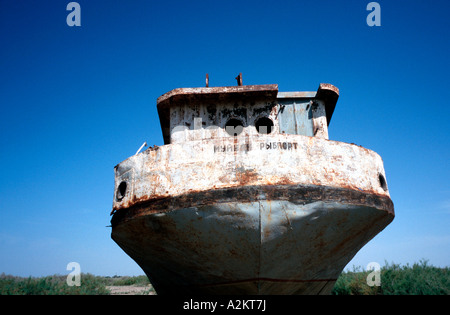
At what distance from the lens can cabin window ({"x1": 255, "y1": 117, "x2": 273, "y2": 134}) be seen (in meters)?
8.88

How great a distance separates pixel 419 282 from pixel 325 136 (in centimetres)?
874

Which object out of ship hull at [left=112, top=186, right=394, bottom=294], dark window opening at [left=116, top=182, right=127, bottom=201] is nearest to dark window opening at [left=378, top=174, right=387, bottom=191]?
ship hull at [left=112, top=186, right=394, bottom=294]

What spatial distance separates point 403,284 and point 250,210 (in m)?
11.3

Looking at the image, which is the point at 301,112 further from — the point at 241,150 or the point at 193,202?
the point at 193,202

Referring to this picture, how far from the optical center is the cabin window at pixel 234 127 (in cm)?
873

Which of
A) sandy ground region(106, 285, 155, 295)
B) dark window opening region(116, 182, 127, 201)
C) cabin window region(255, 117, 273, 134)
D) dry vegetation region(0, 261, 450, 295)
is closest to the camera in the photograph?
dark window opening region(116, 182, 127, 201)

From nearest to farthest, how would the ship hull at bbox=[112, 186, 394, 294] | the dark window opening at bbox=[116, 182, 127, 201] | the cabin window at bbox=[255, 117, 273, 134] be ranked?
the ship hull at bbox=[112, 186, 394, 294], the dark window opening at bbox=[116, 182, 127, 201], the cabin window at bbox=[255, 117, 273, 134]

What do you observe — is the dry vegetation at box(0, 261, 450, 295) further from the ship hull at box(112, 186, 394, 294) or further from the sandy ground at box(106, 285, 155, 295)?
the ship hull at box(112, 186, 394, 294)

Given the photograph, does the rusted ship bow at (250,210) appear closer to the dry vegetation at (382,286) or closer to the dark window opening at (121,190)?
the dark window opening at (121,190)

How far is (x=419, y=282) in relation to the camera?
13867mm

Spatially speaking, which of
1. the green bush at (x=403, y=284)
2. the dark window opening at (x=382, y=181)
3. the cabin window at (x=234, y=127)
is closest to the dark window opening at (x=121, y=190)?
the cabin window at (x=234, y=127)

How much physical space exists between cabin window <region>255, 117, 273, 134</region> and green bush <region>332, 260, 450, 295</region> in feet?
30.1

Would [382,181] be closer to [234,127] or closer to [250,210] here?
[250,210]

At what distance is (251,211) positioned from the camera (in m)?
5.99
